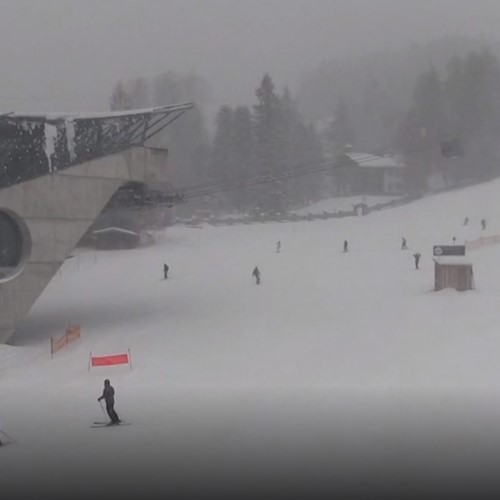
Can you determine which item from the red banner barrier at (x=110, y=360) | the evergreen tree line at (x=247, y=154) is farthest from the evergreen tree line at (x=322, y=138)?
the red banner barrier at (x=110, y=360)

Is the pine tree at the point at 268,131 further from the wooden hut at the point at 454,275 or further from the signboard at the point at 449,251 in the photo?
the wooden hut at the point at 454,275

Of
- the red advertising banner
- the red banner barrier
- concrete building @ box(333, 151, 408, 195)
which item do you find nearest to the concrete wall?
the red banner barrier

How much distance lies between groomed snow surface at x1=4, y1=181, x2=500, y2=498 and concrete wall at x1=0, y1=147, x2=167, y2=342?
189cm

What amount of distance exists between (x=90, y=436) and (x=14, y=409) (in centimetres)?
420

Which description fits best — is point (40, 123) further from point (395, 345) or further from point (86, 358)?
point (395, 345)

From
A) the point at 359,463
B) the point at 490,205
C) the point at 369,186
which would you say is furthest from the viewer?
the point at 369,186

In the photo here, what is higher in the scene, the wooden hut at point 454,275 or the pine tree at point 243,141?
the pine tree at point 243,141

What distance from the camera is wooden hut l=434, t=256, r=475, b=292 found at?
111 ft

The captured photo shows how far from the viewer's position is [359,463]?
14805 millimetres

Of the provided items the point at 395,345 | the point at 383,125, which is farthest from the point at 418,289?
the point at 383,125

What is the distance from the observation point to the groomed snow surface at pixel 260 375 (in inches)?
596

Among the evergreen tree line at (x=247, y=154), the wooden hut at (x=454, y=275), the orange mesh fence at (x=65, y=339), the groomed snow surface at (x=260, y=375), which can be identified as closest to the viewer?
the groomed snow surface at (x=260, y=375)

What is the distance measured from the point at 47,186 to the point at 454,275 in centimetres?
1555

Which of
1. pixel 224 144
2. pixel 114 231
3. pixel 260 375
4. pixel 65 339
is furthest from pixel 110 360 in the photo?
pixel 224 144
